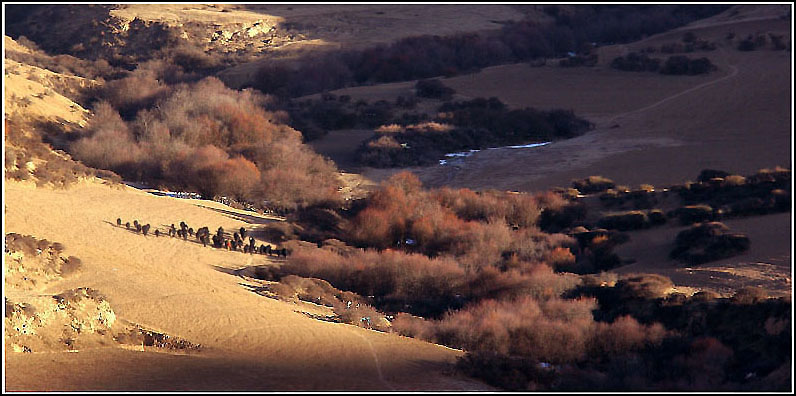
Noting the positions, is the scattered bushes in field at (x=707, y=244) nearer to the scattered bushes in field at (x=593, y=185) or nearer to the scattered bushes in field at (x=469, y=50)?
the scattered bushes in field at (x=593, y=185)

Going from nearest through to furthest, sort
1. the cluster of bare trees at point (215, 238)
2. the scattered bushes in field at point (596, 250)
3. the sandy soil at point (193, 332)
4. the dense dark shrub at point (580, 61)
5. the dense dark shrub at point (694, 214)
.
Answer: the sandy soil at point (193, 332) → the cluster of bare trees at point (215, 238) → the scattered bushes in field at point (596, 250) → the dense dark shrub at point (694, 214) → the dense dark shrub at point (580, 61)

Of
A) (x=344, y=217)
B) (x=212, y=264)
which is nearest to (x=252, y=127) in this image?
(x=344, y=217)

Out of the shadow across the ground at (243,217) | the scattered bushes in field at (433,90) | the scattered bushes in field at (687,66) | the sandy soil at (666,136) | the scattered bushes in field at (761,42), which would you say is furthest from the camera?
the scattered bushes in field at (761,42)

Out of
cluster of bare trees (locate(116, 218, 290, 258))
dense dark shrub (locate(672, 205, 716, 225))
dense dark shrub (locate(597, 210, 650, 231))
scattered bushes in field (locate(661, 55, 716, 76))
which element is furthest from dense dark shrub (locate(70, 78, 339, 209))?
scattered bushes in field (locate(661, 55, 716, 76))

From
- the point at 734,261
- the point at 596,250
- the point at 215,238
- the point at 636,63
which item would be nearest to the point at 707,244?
the point at 734,261

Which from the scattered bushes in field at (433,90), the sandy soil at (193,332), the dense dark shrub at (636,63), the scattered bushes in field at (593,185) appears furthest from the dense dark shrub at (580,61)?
the sandy soil at (193,332)

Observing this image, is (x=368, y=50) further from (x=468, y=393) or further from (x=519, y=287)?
(x=468, y=393)

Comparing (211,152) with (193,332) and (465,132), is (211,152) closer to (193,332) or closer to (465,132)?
(193,332)
